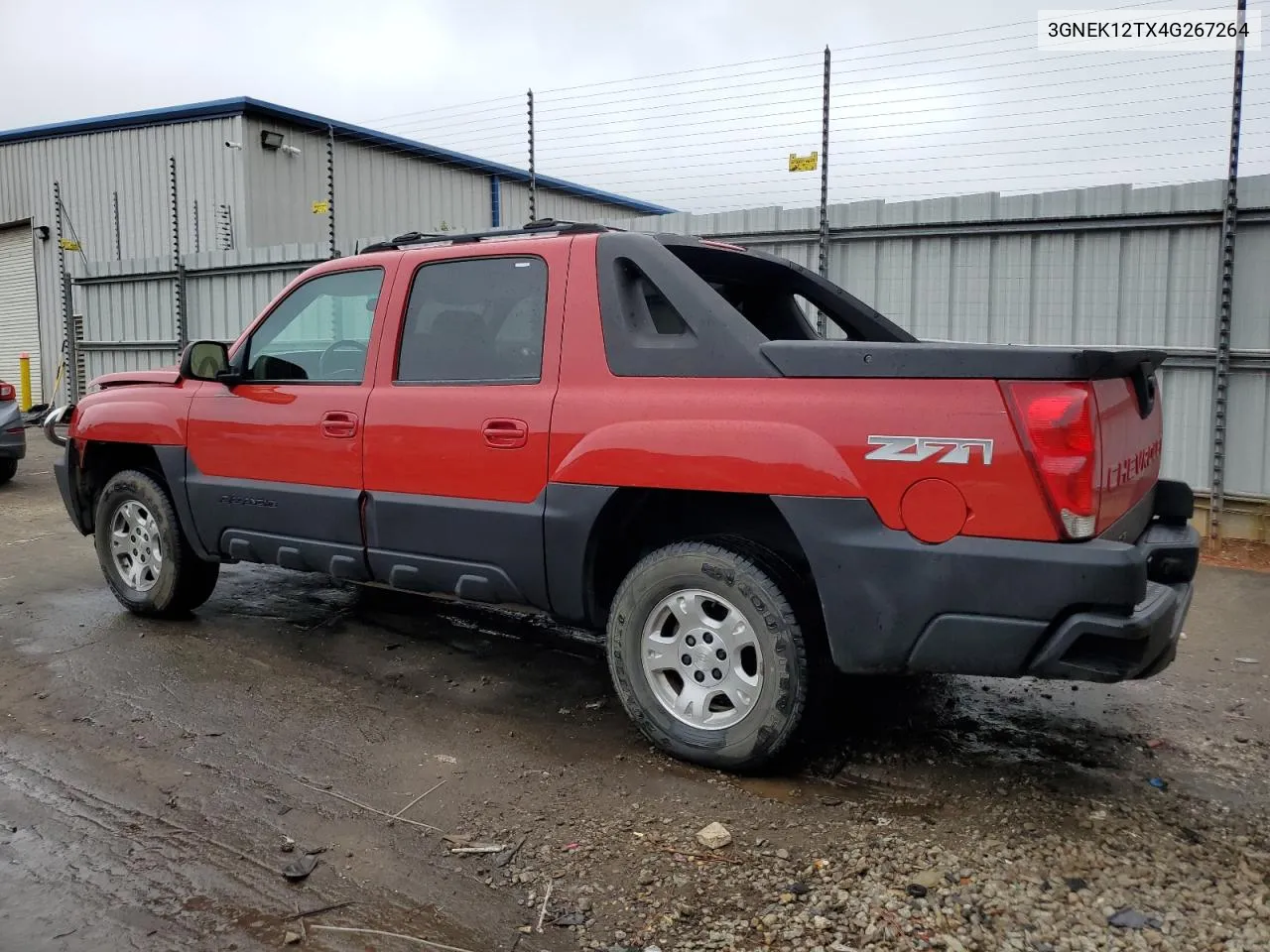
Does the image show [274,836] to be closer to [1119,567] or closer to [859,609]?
[859,609]

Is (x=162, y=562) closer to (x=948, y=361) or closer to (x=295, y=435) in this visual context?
(x=295, y=435)

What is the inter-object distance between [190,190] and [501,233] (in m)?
17.0

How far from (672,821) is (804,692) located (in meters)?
0.60

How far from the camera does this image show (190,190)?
61.9 feet

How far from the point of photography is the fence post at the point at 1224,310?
6.95m

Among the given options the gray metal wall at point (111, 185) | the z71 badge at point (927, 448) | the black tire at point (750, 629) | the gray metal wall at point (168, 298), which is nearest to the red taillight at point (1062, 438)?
the z71 badge at point (927, 448)

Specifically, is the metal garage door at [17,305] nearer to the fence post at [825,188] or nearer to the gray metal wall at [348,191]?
the gray metal wall at [348,191]

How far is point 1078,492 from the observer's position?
291 centimetres

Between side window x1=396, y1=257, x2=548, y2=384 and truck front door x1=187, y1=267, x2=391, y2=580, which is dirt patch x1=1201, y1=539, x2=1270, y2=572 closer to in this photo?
side window x1=396, y1=257, x2=548, y2=384

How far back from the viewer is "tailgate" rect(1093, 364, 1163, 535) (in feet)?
9.87

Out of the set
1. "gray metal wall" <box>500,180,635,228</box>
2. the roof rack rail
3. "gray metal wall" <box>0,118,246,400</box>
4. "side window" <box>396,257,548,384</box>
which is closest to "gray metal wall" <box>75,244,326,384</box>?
"gray metal wall" <box>0,118,246,400</box>

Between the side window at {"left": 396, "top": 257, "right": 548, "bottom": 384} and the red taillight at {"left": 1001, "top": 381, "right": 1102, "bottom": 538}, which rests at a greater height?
the side window at {"left": 396, "top": 257, "right": 548, "bottom": 384}

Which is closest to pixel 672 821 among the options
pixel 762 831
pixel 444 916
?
pixel 762 831

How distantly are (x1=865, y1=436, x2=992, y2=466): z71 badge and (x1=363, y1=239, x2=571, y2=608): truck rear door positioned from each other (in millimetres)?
1315
